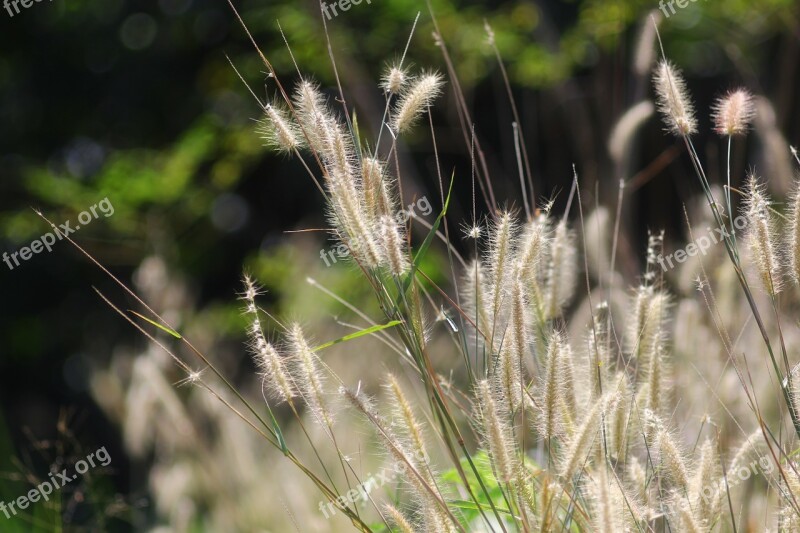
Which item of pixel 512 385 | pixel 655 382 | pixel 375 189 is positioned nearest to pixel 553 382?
pixel 512 385

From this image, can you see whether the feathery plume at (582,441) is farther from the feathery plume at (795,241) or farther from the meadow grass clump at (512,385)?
the feathery plume at (795,241)

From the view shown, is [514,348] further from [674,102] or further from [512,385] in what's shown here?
[674,102]

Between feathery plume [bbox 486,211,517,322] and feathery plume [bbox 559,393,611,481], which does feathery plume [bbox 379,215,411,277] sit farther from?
feathery plume [bbox 559,393,611,481]

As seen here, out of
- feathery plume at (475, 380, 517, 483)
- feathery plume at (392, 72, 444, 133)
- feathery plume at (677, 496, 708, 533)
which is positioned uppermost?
feathery plume at (392, 72, 444, 133)

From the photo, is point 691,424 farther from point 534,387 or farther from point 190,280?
point 190,280

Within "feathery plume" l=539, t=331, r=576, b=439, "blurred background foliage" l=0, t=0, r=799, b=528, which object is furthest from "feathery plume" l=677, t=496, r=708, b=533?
"blurred background foliage" l=0, t=0, r=799, b=528

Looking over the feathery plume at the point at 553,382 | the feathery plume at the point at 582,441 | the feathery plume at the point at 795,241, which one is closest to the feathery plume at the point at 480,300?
the feathery plume at the point at 553,382

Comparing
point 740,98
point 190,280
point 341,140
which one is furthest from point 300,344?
point 190,280

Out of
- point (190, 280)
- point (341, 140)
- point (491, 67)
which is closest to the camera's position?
point (341, 140)
